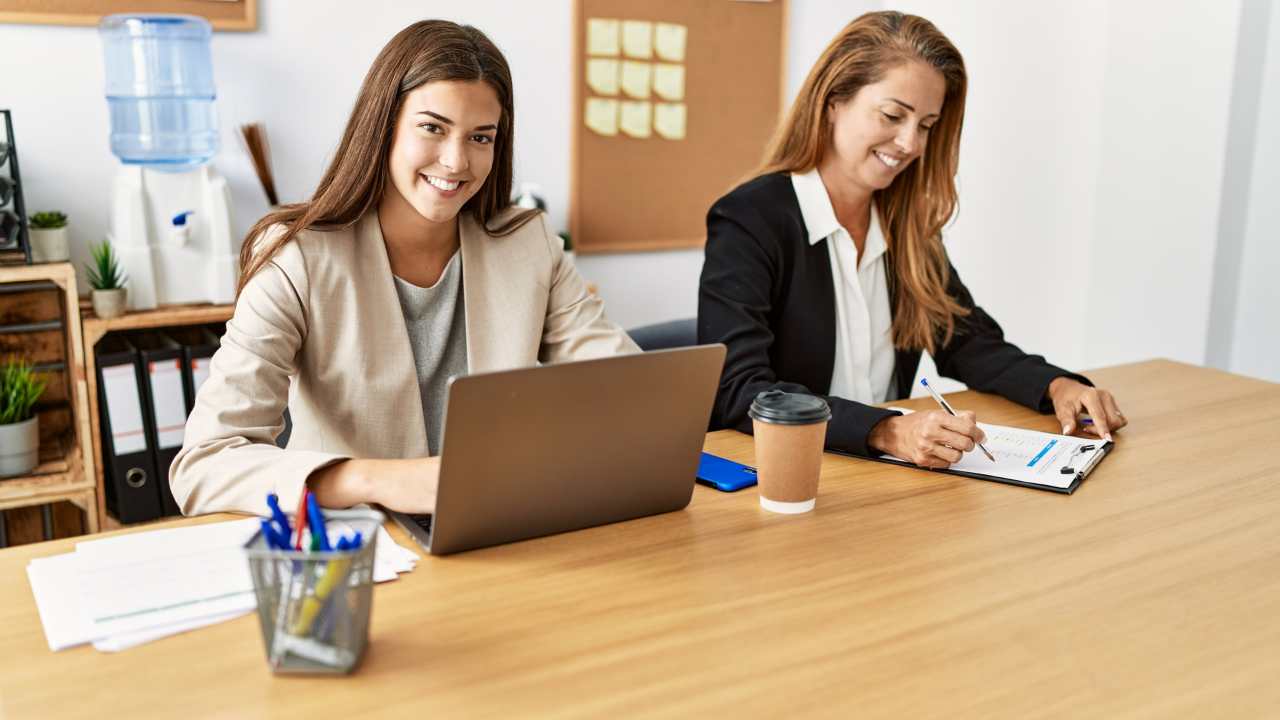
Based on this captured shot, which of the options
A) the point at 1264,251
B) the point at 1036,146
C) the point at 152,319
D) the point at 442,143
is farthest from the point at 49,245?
the point at 1264,251

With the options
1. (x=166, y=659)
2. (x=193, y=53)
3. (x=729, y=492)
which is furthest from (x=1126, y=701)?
(x=193, y=53)

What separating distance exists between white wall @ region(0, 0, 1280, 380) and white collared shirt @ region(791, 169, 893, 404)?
1.45 m

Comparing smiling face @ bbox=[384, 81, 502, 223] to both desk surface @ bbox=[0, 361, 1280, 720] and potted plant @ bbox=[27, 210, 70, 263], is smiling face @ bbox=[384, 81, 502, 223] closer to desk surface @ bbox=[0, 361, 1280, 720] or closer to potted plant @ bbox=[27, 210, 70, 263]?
desk surface @ bbox=[0, 361, 1280, 720]

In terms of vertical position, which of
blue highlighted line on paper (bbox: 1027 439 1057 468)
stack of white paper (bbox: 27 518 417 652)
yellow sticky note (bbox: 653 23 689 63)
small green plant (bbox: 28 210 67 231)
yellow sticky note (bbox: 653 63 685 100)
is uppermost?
yellow sticky note (bbox: 653 23 689 63)

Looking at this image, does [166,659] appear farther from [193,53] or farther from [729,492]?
[193,53]

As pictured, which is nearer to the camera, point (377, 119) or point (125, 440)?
point (377, 119)

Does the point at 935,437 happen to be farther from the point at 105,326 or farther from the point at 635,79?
the point at 635,79

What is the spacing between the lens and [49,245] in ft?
8.57

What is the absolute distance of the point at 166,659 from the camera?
985 millimetres

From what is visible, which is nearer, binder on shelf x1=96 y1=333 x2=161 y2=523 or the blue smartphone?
the blue smartphone

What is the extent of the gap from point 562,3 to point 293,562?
2.65m

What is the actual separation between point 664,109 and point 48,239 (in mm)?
1744

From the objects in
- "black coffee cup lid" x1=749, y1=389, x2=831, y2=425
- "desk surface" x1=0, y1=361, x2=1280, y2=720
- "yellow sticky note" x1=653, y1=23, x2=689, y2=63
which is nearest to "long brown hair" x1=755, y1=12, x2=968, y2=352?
"desk surface" x1=0, y1=361, x2=1280, y2=720

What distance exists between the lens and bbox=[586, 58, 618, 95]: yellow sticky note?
3.38m
